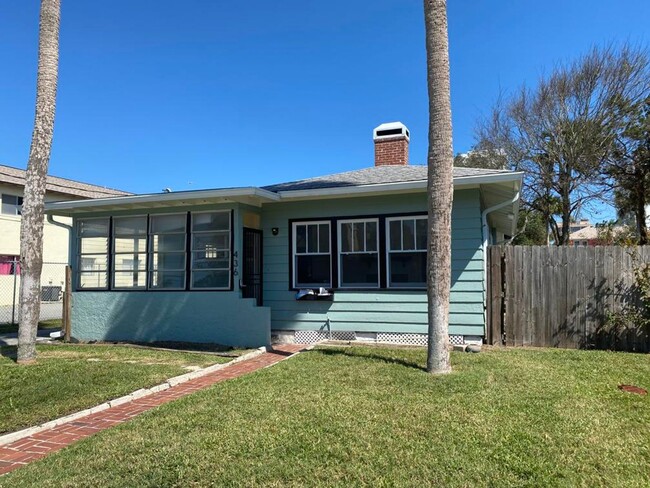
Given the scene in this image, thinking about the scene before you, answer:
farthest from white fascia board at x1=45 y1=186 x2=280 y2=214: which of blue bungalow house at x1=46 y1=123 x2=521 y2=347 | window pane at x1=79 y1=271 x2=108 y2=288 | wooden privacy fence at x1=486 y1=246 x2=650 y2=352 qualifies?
wooden privacy fence at x1=486 y1=246 x2=650 y2=352

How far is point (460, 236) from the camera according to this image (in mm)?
8703

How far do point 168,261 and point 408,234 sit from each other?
5.15 meters

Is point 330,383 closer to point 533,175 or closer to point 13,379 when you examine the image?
point 13,379

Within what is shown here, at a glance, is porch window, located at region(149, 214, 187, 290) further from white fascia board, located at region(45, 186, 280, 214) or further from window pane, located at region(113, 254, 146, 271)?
white fascia board, located at region(45, 186, 280, 214)

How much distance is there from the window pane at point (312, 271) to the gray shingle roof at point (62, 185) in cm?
1613

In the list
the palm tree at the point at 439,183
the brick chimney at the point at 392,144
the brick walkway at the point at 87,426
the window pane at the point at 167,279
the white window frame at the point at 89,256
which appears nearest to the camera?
the brick walkway at the point at 87,426

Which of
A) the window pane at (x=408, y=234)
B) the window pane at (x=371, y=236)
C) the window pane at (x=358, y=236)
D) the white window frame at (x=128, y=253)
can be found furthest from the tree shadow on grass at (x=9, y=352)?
the window pane at (x=408, y=234)

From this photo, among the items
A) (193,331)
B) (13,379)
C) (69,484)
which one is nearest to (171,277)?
(193,331)

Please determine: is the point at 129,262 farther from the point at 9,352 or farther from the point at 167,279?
the point at 9,352

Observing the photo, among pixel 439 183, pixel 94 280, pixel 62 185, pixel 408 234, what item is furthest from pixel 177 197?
pixel 62 185

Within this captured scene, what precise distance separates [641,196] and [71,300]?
2189 cm

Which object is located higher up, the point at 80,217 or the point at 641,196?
the point at 641,196

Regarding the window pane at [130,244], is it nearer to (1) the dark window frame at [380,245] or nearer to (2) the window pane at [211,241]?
(2) the window pane at [211,241]

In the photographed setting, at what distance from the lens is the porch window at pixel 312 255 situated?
979cm
